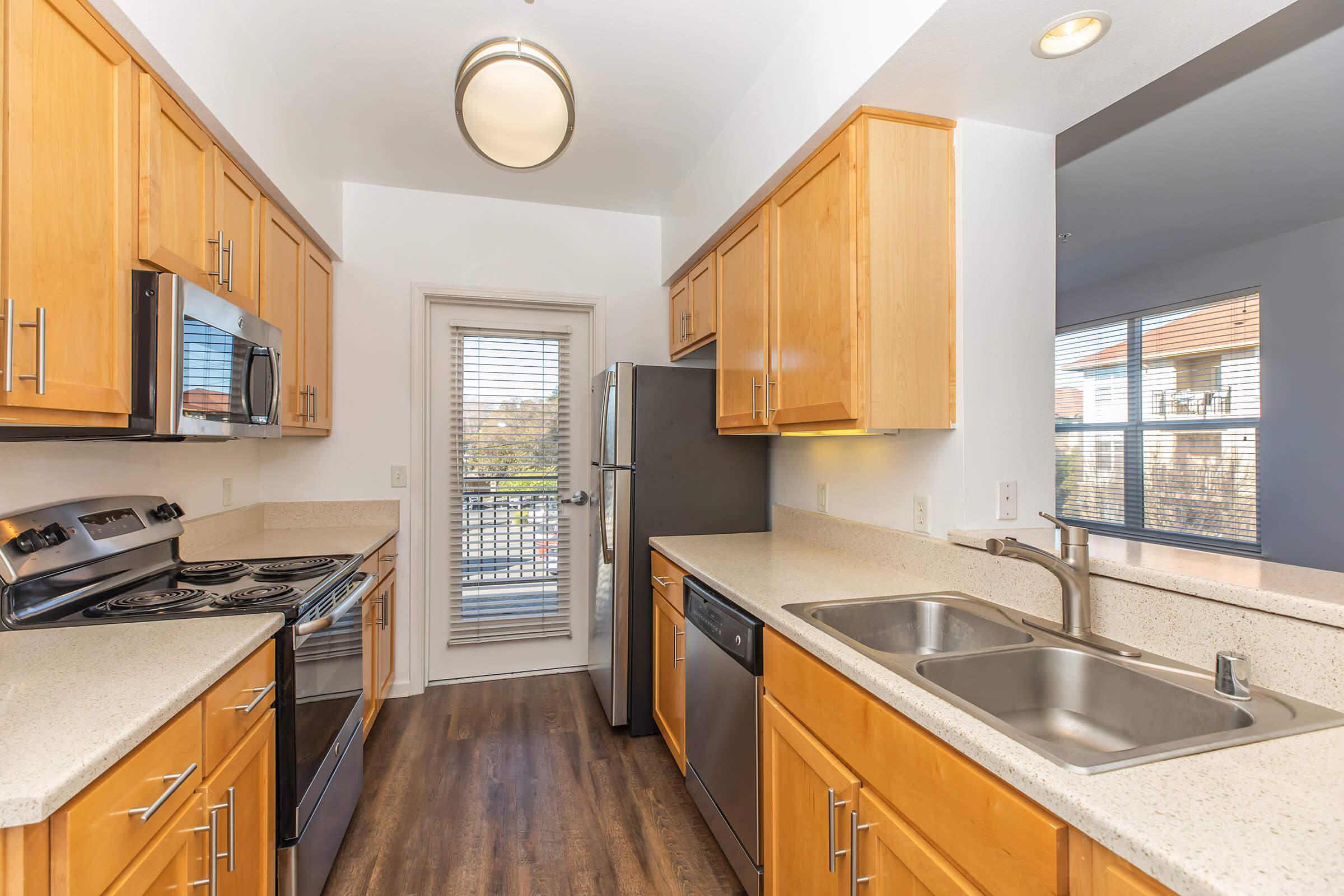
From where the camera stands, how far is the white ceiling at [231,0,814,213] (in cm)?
184

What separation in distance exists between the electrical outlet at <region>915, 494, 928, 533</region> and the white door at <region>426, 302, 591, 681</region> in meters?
1.97

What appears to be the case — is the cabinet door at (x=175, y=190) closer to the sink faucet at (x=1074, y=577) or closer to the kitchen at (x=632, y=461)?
the kitchen at (x=632, y=461)

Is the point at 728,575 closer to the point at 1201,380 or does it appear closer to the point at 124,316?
the point at 124,316

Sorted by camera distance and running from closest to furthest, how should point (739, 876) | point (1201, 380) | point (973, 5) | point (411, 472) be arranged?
point (973, 5) → point (739, 876) → point (411, 472) → point (1201, 380)

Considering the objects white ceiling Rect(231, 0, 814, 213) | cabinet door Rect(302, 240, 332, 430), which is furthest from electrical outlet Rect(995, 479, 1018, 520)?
cabinet door Rect(302, 240, 332, 430)

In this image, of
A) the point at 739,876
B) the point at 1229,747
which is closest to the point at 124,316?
the point at 739,876

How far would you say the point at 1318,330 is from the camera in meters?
3.48

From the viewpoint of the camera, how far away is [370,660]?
7.86 feet

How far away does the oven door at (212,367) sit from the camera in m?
1.42

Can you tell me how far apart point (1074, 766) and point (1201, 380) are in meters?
4.68

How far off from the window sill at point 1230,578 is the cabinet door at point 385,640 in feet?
8.17

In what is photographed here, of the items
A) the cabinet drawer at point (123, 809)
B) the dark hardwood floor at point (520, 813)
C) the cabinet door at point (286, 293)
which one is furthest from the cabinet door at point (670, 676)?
the cabinet door at point (286, 293)

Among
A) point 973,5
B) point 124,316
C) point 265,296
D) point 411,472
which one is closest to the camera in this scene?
point 973,5

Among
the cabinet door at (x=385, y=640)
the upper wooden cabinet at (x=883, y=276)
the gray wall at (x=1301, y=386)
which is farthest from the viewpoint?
the gray wall at (x=1301, y=386)
